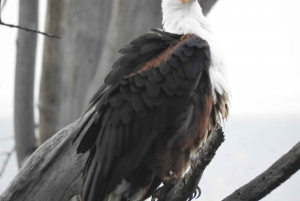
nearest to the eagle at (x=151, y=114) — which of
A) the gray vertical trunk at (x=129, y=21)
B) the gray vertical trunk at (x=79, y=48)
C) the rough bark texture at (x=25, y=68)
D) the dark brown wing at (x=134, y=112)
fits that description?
the dark brown wing at (x=134, y=112)

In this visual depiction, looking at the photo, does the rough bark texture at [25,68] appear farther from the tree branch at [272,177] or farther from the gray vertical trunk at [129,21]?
the tree branch at [272,177]

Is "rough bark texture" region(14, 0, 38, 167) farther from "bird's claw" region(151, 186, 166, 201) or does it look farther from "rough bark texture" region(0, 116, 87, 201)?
"bird's claw" region(151, 186, 166, 201)

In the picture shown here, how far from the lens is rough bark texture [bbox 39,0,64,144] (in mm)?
3654

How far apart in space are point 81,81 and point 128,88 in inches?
79.0

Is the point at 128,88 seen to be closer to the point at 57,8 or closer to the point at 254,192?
the point at 254,192

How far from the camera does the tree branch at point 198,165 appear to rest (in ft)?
4.42

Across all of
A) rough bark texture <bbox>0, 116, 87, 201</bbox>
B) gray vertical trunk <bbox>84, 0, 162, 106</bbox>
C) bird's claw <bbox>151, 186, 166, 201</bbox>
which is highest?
gray vertical trunk <bbox>84, 0, 162, 106</bbox>

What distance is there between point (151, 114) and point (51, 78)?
6.81 feet

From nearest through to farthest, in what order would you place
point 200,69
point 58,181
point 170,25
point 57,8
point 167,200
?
point 167,200 < point 200,69 < point 58,181 < point 170,25 < point 57,8

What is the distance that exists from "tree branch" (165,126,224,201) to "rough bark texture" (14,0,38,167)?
2064mm

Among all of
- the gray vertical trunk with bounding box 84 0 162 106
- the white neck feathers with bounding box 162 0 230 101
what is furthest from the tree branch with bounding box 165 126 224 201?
the gray vertical trunk with bounding box 84 0 162 106

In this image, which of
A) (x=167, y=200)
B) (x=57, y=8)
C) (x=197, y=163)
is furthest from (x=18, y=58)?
(x=197, y=163)

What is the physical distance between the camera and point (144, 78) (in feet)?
5.93

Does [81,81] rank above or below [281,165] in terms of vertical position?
below
